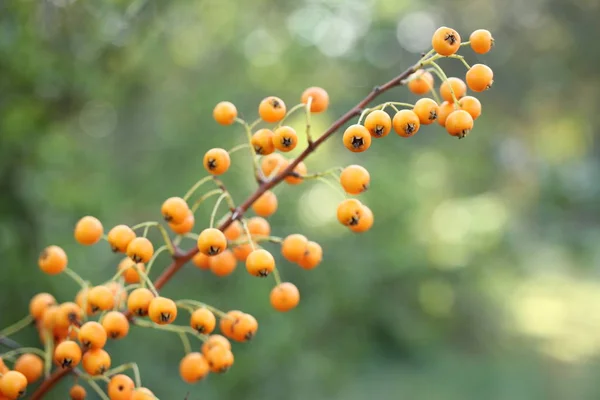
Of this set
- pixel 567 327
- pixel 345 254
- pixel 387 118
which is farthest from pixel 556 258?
pixel 387 118

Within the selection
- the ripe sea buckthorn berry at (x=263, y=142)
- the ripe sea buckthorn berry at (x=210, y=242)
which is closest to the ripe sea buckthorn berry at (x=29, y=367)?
the ripe sea buckthorn berry at (x=210, y=242)

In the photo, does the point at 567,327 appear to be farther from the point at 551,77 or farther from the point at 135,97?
the point at 135,97

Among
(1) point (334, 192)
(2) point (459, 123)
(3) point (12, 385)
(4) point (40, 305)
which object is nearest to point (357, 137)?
(2) point (459, 123)

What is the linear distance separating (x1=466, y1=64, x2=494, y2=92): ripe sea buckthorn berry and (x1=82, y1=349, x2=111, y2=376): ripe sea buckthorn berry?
75 centimetres

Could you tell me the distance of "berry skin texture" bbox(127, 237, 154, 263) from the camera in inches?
41.1

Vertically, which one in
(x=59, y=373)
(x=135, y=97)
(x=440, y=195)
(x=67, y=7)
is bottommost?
(x=59, y=373)

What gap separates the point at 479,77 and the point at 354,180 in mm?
267

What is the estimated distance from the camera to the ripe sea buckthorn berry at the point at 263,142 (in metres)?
1.12

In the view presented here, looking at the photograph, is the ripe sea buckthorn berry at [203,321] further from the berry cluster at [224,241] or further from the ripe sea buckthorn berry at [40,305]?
the ripe sea buckthorn berry at [40,305]

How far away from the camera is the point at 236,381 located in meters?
4.25

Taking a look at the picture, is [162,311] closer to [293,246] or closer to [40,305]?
[293,246]

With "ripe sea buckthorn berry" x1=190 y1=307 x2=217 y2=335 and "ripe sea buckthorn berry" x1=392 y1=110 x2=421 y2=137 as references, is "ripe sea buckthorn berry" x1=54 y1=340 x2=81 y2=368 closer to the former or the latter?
"ripe sea buckthorn berry" x1=190 y1=307 x2=217 y2=335

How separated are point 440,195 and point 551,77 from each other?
4.00 m

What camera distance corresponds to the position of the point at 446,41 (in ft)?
3.25
